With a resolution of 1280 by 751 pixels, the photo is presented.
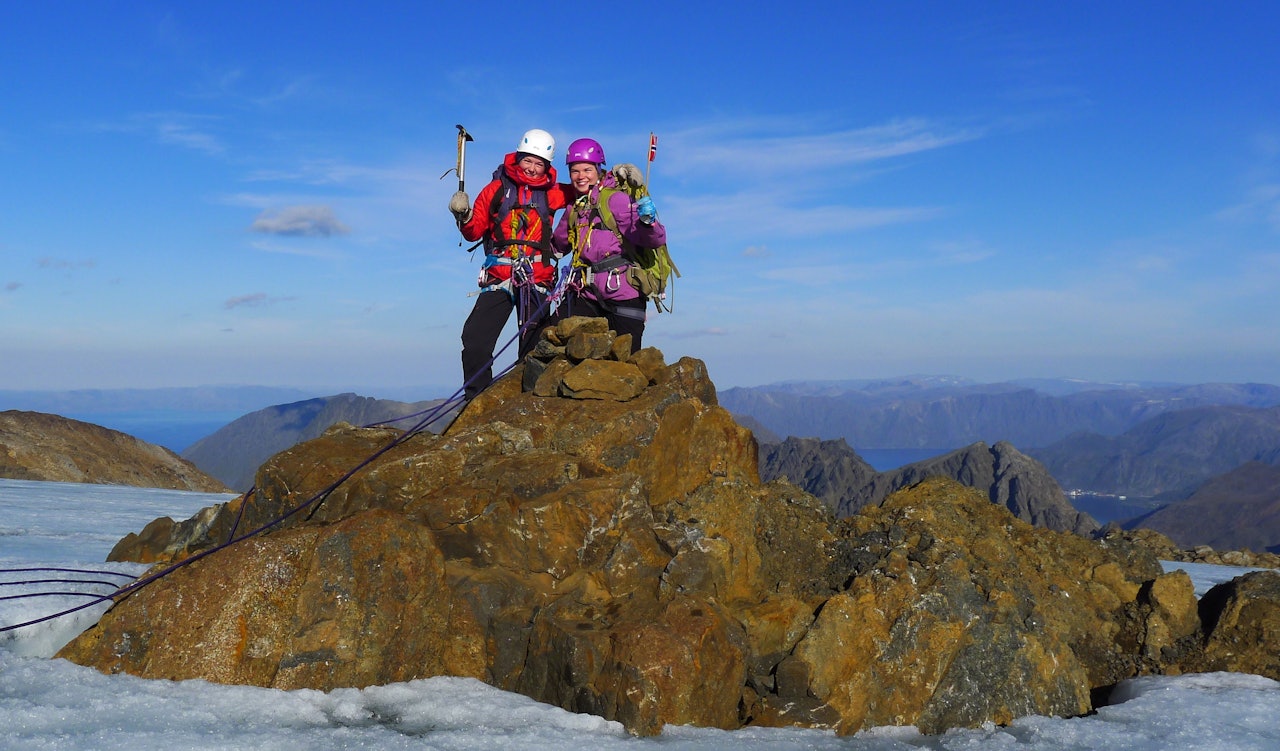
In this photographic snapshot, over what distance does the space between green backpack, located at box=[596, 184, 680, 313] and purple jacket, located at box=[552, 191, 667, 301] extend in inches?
2.5

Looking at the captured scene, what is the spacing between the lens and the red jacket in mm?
12273

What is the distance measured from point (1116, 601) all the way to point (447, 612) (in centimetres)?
826

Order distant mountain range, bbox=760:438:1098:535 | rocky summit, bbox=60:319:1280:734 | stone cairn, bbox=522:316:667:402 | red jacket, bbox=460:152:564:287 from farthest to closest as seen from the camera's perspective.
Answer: distant mountain range, bbox=760:438:1098:535 → red jacket, bbox=460:152:564:287 → stone cairn, bbox=522:316:667:402 → rocky summit, bbox=60:319:1280:734

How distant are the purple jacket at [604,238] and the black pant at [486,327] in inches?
35.3

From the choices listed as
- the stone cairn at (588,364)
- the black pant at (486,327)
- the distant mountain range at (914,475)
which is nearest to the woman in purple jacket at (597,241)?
the black pant at (486,327)

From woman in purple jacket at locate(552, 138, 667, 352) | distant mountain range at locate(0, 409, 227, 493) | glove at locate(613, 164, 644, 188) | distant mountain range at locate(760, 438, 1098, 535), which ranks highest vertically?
glove at locate(613, 164, 644, 188)

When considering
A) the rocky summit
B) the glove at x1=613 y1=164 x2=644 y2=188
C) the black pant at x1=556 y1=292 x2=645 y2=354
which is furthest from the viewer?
the black pant at x1=556 y1=292 x2=645 y2=354

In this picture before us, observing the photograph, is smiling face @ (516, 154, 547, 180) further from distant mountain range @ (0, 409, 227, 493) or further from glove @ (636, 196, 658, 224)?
distant mountain range @ (0, 409, 227, 493)

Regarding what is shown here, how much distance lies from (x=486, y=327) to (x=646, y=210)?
2.96 m

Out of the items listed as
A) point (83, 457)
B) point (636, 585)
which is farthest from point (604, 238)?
point (83, 457)

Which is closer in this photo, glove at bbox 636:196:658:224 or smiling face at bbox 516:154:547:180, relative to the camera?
glove at bbox 636:196:658:224

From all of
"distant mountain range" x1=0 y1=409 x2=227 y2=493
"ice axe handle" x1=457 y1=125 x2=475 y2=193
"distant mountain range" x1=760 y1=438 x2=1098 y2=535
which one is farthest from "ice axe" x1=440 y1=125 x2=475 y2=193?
"distant mountain range" x1=760 y1=438 x2=1098 y2=535

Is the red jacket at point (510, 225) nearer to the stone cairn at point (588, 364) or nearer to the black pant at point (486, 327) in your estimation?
the black pant at point (486, 327)

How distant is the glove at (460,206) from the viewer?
1207 cm
